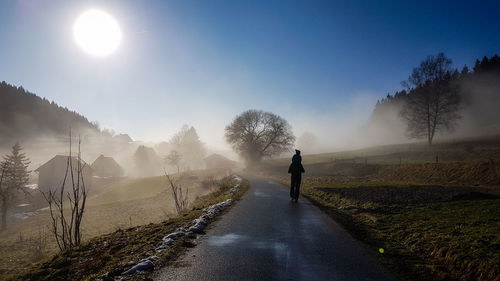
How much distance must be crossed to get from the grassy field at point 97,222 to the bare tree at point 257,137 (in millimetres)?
19215

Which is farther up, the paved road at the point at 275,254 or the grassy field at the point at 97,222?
the paved road at the point at 275,254

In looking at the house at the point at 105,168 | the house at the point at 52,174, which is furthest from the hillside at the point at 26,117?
the house at the point at 52,174

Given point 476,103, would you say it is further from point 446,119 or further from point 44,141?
point 44,141

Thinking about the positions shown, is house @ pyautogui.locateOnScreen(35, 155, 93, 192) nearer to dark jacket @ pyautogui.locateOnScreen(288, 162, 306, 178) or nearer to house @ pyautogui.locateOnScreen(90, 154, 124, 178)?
house @ pyautogui.locateOnScreen(90, 154, 124, 178)

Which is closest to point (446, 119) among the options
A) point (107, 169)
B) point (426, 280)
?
point (426, 280)

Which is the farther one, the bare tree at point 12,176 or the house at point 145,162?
the house at point 145,162

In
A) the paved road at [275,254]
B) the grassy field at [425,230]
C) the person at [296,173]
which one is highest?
the person at [296,173]

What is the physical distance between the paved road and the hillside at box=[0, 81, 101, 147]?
134293mm

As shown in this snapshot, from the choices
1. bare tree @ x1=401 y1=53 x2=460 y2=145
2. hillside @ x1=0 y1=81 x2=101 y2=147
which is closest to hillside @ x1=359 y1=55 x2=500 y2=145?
bare tree @ x1=401 y1=53 x2=460 y2=145

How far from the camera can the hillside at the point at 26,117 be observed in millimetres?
107719

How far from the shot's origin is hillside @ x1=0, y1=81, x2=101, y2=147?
10772 cm

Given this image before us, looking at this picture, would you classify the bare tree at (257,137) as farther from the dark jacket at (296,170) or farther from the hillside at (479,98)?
the dark jacket at (296,170)

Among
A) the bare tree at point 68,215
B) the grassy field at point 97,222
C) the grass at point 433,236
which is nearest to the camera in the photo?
the grass at point 433,236

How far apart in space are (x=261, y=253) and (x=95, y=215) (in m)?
27.6
